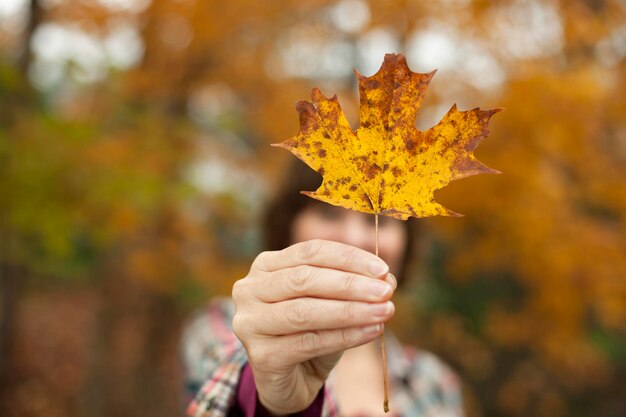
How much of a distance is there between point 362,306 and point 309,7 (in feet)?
11.5

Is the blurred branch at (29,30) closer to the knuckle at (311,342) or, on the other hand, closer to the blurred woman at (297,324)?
the blurred woman at (297,324)

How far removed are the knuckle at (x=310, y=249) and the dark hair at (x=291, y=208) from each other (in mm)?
1346

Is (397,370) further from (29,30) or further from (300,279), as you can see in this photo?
(29,30)

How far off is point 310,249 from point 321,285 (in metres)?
0.06

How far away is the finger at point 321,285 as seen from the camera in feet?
2.55

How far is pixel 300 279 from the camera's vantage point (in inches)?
32.3

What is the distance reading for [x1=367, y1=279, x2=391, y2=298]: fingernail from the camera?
2.53 feet

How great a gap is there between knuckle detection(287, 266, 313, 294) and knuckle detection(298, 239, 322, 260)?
19mm

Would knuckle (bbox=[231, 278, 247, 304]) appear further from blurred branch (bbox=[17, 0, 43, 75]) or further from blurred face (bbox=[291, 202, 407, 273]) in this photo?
blurred branch (bbox=[17, 0, 43, 75])

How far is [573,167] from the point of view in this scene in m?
3.21

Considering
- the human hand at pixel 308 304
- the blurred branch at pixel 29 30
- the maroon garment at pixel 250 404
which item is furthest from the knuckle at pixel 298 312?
the blurred branch at pixel 29 30

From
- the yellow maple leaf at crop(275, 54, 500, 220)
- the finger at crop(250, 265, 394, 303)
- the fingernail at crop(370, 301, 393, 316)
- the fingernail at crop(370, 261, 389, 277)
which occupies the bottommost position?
the fingernail at crop(370, 301, 393, 316)

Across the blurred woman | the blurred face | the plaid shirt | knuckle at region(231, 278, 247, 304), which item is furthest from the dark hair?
knuckle at region(231, 278, 247, 304)

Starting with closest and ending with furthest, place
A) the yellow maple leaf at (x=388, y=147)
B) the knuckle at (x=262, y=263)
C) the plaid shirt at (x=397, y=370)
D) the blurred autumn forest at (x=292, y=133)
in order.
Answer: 1. the yellow maple leaf at (x=388, y=147)
2. the knuckle at (x=262, y=263)
3. the plaid shirt at (x=397, y=370)
4. the blurred autumn forest at (x=292, y=133)
